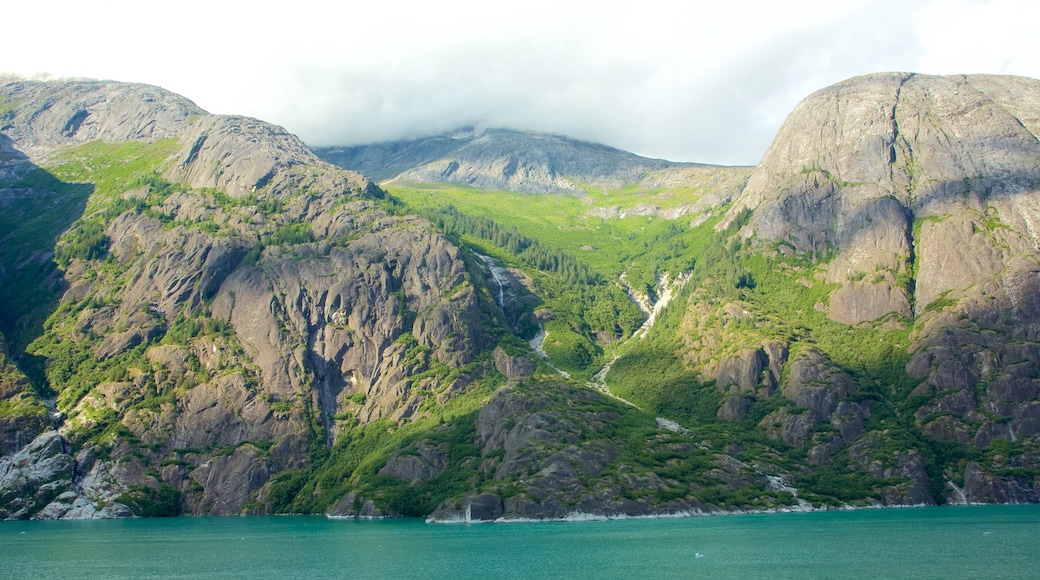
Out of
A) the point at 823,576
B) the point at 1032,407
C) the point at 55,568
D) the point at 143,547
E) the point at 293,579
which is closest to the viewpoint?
the point at 823,576

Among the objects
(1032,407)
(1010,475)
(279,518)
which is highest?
(1032,407)

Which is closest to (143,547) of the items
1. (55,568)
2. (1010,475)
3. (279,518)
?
(55,568)

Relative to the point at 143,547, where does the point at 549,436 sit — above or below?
above

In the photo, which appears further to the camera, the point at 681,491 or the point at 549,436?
the point at 549,436

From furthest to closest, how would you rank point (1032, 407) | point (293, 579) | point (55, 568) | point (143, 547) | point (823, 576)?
point (1032, 407) < point (143, 547) < point (55, 568) < point (293, 579) < point (823, 576)

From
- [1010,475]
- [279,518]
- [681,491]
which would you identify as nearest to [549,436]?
[681,491]

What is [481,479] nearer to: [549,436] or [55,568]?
[549,436]

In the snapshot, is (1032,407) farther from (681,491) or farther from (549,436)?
(549,436)
